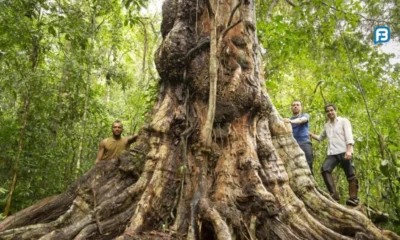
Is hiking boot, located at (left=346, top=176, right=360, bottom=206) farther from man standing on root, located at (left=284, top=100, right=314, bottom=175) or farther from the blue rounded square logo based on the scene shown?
the blue rounded square logo

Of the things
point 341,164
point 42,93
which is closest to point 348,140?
point 341,164

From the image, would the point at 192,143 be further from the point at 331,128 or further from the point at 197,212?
the point at 331,128

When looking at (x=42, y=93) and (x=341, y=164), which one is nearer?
(x=341, y=164)

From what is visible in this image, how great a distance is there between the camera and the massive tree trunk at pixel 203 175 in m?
3.49

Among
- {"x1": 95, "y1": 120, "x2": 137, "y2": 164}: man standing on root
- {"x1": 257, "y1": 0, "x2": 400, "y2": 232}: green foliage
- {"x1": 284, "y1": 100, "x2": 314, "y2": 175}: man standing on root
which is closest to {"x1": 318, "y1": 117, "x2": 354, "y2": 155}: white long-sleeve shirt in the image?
{"x1": 284, "y1": 100, "x2": 314, "y2": 175}: man standing on root

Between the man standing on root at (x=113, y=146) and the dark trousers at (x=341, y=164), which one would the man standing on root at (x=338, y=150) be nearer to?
the dark trousers at (x=341, y=164)

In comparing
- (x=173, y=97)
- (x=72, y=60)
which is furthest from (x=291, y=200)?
(x=72, y=60)

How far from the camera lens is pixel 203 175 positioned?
12.3 feet

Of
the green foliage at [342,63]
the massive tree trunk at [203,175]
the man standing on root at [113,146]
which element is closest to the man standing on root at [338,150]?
the massive tree trunk at [203,175]

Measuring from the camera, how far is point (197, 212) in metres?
3.37

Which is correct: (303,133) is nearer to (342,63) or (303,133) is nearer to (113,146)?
(113,146)

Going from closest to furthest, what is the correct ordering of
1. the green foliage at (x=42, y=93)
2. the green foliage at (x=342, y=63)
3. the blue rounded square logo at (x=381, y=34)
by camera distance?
the green foliage at (x=42, y=93) → the green foliage at (x=342, y=63) → the blue rounded square logo at (x=381, y=34)

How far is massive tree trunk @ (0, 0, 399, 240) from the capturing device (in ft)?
11.4

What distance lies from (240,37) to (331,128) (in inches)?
80.2
